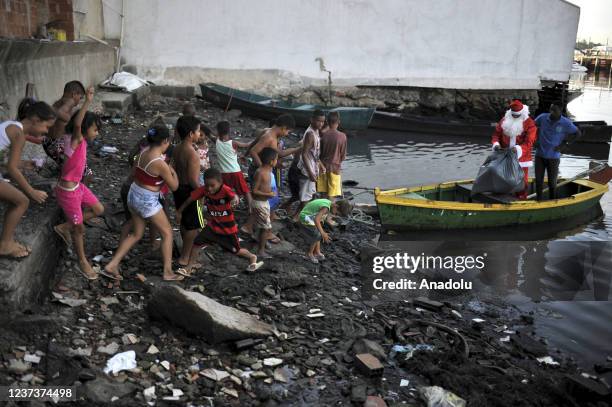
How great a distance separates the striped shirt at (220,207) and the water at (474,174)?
3763 millimetres

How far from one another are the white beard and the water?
2.17 meters

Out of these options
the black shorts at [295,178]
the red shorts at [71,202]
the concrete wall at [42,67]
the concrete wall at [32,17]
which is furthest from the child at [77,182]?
the concrete wall at [32,17]

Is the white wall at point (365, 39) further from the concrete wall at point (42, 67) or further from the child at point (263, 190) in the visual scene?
the child at point (263, 190)

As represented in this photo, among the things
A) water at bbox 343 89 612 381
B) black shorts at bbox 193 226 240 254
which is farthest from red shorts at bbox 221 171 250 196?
water at bbox 343 89 612 381

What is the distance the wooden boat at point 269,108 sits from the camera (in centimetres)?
1700

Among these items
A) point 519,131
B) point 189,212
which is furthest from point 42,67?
point 519,131

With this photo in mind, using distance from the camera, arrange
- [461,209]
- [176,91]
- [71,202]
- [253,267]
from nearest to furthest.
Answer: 1. [71,202]
2. [253,267]
3. [461,209]
4. [176,91]

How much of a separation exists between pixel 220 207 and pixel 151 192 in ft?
2.38

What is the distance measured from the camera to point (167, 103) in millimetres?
16875

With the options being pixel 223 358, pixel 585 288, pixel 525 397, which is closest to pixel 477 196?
pixel 585 288

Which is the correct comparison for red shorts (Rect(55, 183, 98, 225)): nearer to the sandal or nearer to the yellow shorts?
the sandal

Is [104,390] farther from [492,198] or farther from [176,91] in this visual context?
[176,91]

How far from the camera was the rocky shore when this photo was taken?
3.88 metres

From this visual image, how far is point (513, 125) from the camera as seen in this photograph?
29.5 feet
